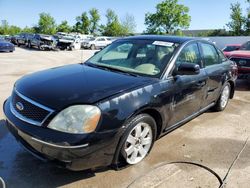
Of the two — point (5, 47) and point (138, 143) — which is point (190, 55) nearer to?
point (138, 143)

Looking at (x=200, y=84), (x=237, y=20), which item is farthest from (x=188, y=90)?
(x=237, y=20)

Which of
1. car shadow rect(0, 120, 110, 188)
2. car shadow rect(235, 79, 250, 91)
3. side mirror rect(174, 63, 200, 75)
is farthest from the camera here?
car shadow rect(235, 79, 250, 91)

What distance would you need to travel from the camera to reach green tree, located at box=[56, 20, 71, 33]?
229 ft

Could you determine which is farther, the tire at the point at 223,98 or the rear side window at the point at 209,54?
the tire at the point at 223,98

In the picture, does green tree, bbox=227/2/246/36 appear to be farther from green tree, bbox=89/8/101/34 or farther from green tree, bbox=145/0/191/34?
green tree, bbox=89/8/101/34

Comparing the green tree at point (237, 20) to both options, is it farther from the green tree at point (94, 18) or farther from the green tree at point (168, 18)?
the green tree at point (94, 18)

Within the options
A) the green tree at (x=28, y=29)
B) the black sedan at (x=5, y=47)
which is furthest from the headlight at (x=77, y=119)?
the green tree at (x=28, y=29)

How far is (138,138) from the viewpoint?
345cm

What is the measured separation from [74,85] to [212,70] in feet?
9.26

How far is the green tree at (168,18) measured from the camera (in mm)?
52094

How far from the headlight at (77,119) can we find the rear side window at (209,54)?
2818 mm

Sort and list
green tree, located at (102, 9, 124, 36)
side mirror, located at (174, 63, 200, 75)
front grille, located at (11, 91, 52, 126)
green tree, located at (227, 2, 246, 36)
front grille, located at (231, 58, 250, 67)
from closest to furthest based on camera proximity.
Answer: front grille, located at (11, 91, 52, 126)
side mirror, located at (174, 63, 200, 75)
front grille, located at (231, 58, 250, 67)
green tree, located at (227, 2, 246, 36)
green tree, located at (102, 9, 124, 36)

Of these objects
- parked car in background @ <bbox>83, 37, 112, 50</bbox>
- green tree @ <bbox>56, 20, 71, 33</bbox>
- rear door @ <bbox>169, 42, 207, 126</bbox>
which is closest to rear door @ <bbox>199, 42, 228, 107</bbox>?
rear door @ <bbox>169, 42, 207, 126</bbox>

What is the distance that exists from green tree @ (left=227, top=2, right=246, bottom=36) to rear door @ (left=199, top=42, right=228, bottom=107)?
143ft
